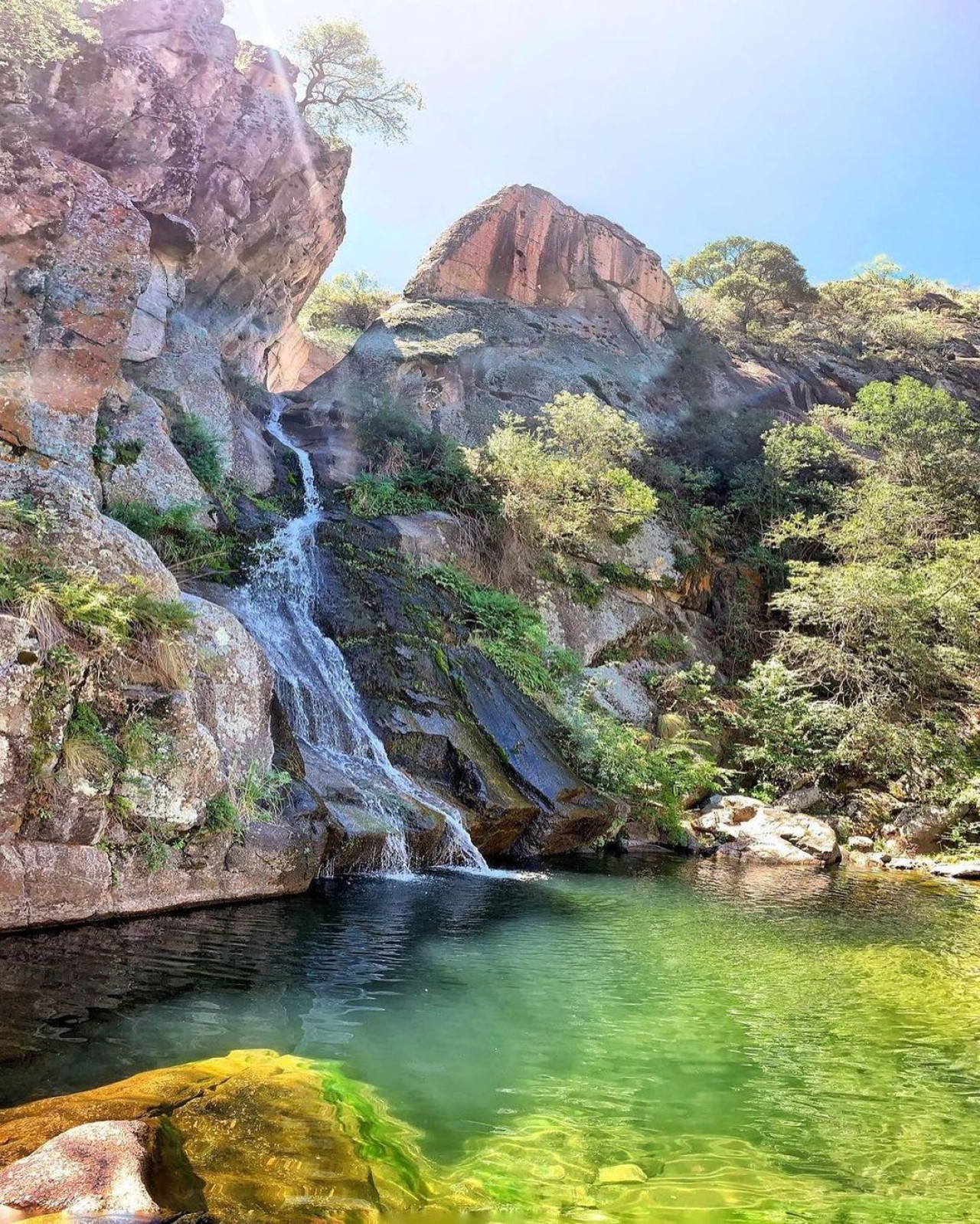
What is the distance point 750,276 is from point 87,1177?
1862 inches

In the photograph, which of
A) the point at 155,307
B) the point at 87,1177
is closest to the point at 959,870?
the point at 87,1177

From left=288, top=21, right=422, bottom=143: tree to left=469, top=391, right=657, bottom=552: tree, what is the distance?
14279mm

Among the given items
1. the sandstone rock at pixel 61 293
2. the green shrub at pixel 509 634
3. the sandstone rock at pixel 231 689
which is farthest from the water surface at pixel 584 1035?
the sandstone rock at pixel 61 293

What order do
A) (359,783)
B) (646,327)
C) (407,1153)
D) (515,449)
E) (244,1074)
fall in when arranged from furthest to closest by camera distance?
(646,327) → (515,449) → (359,783) → (244,1074) → (407,1153)

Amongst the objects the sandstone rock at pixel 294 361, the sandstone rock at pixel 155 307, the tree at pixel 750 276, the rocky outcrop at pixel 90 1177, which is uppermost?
the tree at pixel 750 276

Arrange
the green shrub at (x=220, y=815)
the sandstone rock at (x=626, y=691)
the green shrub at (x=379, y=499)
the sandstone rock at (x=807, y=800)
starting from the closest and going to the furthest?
the green shrub at (x=220, y=815) < the sandstone rock at (x=807, y=800) < the sandstone rock at (x=626, y=691) < the green shrub at (x=379, y=499)

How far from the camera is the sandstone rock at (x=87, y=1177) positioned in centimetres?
229

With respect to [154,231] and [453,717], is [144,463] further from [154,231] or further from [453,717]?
[453,717]

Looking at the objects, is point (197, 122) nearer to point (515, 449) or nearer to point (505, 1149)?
point (515, 449)

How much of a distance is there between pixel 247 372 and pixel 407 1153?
87.8 ft

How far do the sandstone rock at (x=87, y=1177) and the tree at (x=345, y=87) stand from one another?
32697mm

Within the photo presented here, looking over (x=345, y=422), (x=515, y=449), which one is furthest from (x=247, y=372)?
(x=515, y=449)

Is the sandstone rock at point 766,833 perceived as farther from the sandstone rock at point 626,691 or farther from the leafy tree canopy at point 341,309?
the leafy tree canopy at point 341,309

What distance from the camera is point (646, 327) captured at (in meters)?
38.0
